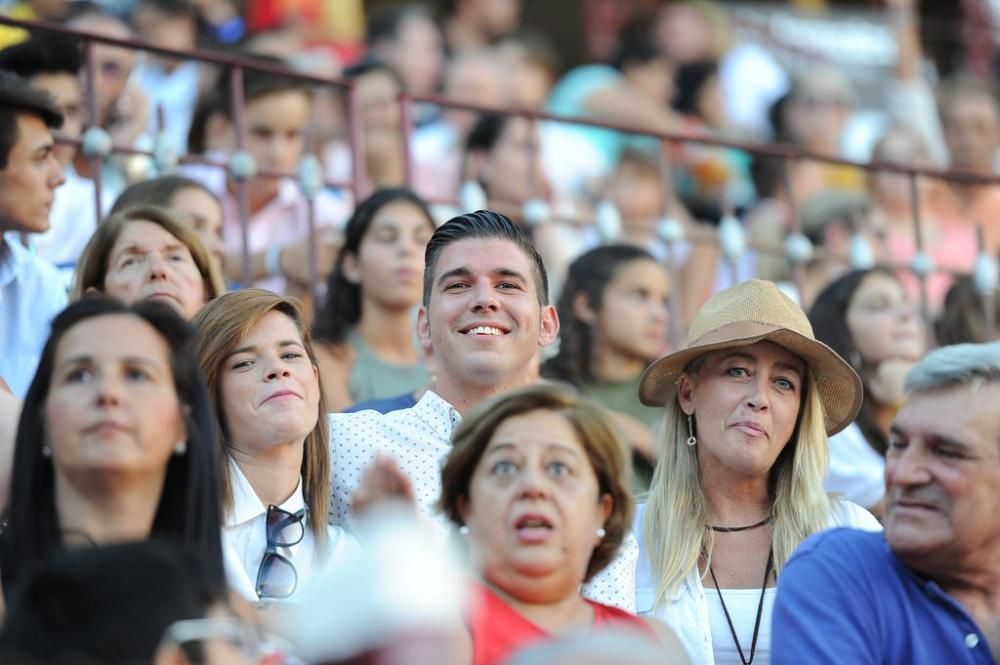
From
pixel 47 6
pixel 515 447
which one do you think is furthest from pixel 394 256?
pixel 47 6

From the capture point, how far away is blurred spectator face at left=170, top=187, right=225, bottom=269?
6594 mm

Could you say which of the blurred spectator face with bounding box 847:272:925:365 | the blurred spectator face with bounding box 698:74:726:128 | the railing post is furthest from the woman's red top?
the blurred spectator face with bounding box 698:74:726:128

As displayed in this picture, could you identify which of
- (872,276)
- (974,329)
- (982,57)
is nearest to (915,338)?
(872,276)

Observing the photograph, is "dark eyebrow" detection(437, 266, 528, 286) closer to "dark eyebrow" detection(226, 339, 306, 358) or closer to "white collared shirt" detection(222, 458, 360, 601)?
"dark eyebrow" detection(226, 339, 306, 358)

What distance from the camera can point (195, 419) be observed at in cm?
429

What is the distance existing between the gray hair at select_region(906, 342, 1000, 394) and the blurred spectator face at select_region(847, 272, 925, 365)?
288 cm

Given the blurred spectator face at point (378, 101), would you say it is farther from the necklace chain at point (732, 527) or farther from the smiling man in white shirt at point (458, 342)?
the necklace chain at point (732, 527)

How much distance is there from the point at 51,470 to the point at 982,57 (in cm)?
1208

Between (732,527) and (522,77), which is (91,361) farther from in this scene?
(522,77)

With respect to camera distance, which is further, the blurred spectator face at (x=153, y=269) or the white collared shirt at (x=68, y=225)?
the white collared shirt at (x=68, y=225)

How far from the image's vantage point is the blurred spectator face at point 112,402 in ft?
13.4

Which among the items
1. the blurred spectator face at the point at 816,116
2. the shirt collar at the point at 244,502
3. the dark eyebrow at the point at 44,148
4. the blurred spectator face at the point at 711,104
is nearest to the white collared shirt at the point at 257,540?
the shirt collar at the point at 244,502

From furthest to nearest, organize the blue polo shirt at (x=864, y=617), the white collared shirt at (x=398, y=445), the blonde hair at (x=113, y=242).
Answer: the blonde hair at (x=113, y=242) → the white collared shirt at (x=398, y=445) → the blue polo shirt at (x=864, y=617)

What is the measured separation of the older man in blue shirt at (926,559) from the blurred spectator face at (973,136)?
22.0ft
